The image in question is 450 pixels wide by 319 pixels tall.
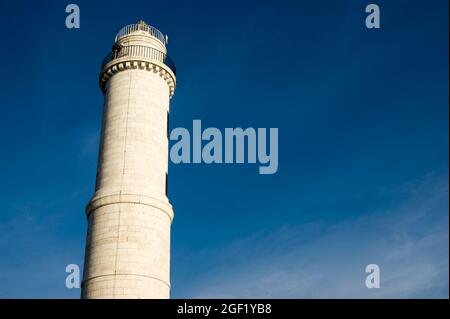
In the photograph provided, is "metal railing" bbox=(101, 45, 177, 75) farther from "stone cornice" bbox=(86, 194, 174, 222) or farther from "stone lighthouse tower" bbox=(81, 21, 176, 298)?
"stone cornice" bbox=(86, 194, 174, 222)

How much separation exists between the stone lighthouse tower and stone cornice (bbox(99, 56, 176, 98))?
2.4 inches

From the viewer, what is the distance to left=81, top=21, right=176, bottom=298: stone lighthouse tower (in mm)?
28625

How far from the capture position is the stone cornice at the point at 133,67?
33.6 metres

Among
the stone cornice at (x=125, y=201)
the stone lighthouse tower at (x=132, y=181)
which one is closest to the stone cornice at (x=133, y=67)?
the stone lighthouse tower at (x=132, y=181)

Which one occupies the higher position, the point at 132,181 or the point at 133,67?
the point at 133,67

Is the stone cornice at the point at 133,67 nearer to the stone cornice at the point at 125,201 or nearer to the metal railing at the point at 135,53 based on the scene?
the metal railing at the point at 135,53

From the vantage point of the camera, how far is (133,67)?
33594mm

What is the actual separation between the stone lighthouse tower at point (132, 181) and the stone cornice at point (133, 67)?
2.4 inches

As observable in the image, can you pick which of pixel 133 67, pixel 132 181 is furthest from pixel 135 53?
pixel 132 181

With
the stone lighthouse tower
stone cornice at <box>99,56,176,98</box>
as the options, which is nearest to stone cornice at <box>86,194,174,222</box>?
the stone lighthouse tower

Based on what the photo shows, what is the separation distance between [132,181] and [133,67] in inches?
293

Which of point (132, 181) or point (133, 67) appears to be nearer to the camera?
point (132, 181)

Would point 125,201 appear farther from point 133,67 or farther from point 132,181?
point 133,67
